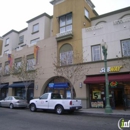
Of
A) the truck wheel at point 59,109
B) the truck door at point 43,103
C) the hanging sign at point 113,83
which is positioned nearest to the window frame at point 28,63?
the truck door at point 43,103

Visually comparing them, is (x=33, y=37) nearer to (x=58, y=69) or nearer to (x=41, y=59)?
(x=41, y=59)

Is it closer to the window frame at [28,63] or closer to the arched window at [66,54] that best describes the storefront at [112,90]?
the arched window at [66,54]

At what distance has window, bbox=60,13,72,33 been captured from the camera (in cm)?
2011

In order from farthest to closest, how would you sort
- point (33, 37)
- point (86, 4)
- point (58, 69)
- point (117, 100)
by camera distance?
point (33, 37) < point (86, 4) < point (58, 69) < point (117, 100)

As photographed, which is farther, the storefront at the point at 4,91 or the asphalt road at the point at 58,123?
the storefront at the point at 4,91

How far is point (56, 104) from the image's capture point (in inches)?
515

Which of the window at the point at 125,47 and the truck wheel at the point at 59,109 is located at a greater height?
the window at the point at 125,47

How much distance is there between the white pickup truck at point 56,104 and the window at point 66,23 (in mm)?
9977

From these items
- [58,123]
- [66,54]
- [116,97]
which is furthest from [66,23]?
[58,123]

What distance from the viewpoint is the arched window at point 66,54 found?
1804 centimetres

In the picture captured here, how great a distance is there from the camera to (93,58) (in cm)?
1741

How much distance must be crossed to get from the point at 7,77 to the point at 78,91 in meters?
15.6

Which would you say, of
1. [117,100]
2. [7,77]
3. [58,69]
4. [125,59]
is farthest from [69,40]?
[7,77]

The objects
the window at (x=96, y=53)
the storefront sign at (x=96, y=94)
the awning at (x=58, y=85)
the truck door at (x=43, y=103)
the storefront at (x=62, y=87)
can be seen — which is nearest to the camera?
the truck door at (x=43, y=103)
